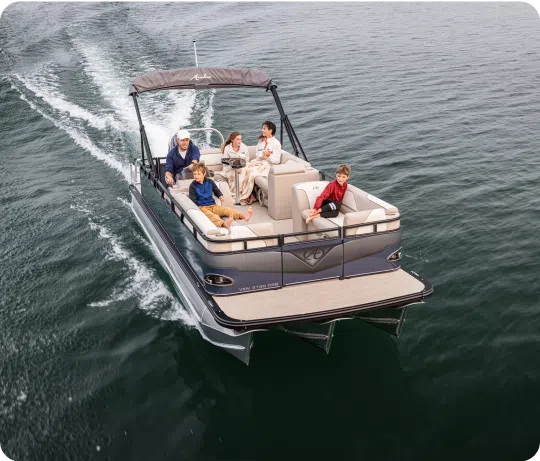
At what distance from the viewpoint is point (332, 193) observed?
28.5 feet

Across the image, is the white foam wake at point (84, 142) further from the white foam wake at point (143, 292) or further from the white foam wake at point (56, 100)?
the white foam wake at point (143, 292)

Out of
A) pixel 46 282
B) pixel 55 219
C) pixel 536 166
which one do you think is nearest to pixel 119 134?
pixel 55 219

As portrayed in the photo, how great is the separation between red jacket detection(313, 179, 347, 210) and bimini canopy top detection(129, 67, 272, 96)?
11.3 ft

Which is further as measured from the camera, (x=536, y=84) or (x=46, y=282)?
(x=536, y=84)

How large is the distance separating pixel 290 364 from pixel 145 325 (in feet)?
7.35

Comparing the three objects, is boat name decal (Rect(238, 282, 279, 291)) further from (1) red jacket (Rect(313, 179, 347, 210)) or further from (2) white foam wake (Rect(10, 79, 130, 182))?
(2) white foam wake (Rect(10, 79, 130, 182))

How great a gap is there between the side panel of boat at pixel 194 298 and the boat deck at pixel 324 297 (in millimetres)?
276

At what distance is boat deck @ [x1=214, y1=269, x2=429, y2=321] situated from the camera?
23.1 feet

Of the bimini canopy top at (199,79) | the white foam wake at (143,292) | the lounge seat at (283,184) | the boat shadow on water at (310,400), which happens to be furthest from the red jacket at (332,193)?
the bimini canopy top at (199,79)

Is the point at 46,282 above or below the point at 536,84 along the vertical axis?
above

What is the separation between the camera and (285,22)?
29.5 meters

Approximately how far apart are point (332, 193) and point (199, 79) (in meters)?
4.00

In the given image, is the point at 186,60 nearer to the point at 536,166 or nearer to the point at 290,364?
the point at 536,166

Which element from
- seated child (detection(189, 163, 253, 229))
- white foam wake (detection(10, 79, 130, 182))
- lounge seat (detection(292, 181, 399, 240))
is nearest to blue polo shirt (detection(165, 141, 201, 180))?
seated child (detection(189, 163, 253, 229))
